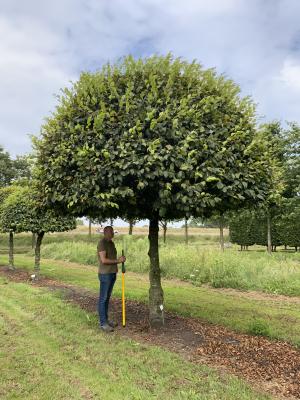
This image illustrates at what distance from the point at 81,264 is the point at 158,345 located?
17340 mm

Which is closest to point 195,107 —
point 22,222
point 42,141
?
point 42,141

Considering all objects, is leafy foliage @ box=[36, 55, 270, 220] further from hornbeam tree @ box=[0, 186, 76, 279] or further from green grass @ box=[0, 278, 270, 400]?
hornbeam tree @ box=[0, 186, 76, 279]

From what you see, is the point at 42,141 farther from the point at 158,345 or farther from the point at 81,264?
the point at 81,264

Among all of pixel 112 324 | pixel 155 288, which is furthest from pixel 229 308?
pixel 112 324

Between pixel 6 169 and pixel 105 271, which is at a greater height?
pixel 6 169

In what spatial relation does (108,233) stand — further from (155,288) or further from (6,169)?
(6,169)

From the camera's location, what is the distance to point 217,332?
728cm

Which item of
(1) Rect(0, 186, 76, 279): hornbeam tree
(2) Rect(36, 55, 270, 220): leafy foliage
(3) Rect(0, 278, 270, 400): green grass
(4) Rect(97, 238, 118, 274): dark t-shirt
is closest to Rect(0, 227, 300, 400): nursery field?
(3) Rect(0, 278, 270, 400): green grass

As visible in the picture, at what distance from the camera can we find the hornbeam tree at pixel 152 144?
585cm

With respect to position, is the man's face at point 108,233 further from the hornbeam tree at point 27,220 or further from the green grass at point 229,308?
the hornbeam tree at point 27,220

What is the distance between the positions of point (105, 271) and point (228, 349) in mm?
2613

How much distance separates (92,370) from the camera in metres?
5.38

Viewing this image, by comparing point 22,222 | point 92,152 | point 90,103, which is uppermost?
point 90,103

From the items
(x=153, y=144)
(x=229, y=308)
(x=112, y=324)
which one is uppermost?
(x=153, y=144)
